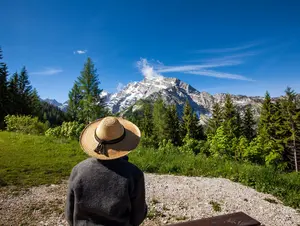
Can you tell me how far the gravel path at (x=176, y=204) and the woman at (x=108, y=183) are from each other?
133 inches

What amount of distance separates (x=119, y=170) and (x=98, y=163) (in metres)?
0.20

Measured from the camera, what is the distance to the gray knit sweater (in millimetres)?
1819

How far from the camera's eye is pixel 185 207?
19.1 feet

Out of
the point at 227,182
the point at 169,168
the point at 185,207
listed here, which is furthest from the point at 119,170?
the point at 169,168

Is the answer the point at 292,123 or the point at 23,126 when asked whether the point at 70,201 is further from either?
the point at 292,123

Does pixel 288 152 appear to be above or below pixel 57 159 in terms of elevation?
below

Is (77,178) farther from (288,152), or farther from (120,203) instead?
(288,152)

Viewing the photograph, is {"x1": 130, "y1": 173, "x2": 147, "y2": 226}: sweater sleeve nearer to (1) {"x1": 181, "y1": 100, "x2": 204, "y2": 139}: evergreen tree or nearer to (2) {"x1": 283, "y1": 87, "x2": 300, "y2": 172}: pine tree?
(2) {"x1": 283, "y1": 87, "x2": 300, "y2": 172}: pine tree

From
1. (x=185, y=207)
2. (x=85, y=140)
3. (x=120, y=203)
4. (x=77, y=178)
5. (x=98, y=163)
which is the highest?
(x=85, y=140)

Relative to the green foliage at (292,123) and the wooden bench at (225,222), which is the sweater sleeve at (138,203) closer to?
the wooden bench at (225,222)

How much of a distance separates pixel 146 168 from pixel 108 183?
796cm

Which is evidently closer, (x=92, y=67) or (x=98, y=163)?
(x=98, y=163)

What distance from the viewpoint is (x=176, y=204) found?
5996 mm

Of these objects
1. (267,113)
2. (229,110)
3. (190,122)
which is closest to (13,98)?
(190,122)
